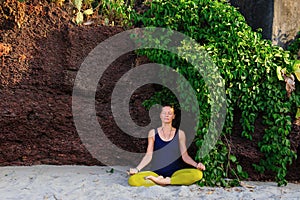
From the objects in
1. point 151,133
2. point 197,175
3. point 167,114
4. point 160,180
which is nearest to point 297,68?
point 167,114

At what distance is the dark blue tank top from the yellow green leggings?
194 millimetres

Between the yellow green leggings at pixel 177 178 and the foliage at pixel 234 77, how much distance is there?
6.5 inches

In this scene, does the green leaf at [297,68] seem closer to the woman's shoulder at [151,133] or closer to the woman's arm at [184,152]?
the woman's arm at [184,152]

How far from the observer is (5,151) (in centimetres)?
488

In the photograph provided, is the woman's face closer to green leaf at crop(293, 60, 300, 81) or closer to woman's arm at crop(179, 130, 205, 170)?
woman's arm at crop(179, 130, 205, 170)

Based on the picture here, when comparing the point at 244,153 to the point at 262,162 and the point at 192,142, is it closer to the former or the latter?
the point at 262,162

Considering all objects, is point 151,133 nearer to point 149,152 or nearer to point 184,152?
point 149,152

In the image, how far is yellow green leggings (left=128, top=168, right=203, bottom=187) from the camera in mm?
4266

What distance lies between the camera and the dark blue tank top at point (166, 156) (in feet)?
15.1

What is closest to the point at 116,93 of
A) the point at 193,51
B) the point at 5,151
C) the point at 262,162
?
the point at 193,51

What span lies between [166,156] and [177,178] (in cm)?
38

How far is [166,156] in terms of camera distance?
4656 mm

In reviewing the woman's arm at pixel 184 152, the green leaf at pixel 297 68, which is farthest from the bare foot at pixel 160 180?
the green leaf at pixel 297 68

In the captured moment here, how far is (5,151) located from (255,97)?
3.15 metres
